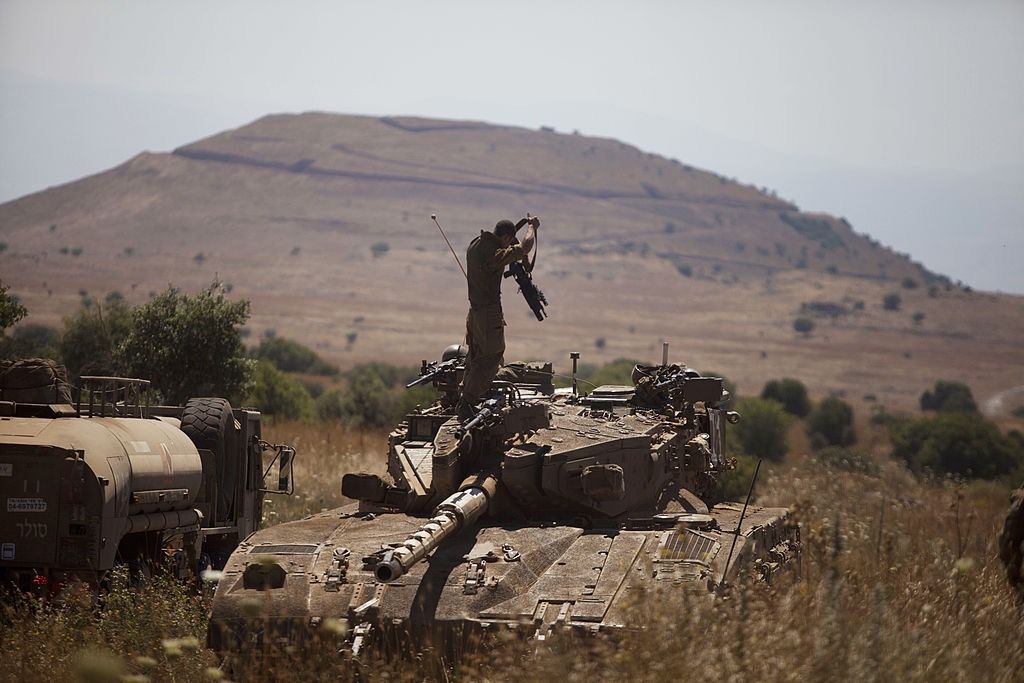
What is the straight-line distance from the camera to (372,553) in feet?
43.8

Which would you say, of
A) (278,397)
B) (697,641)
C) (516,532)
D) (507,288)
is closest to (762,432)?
(278,397)

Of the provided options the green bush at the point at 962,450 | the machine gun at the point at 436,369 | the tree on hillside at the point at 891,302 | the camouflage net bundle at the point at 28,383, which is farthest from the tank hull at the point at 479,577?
the tree on hillside at the point at 891,302

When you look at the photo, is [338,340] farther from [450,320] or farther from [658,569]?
[658,569]

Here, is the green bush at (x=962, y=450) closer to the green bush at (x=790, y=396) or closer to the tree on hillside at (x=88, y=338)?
the green bush at (x=790, y=396)

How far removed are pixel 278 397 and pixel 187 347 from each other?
10.3m

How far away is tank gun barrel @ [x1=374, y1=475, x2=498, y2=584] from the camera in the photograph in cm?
1153

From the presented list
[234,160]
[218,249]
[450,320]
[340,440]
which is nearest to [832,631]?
[340,440]

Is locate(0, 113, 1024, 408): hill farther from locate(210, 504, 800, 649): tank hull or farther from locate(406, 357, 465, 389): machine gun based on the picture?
locate(210, 504, 800, 649): tank hull

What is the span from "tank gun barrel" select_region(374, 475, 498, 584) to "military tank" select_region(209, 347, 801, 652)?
0.02m

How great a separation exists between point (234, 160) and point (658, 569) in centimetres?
18384

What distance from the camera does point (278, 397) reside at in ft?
130

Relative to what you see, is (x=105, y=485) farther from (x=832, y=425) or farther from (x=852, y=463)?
(x=832, y=425)

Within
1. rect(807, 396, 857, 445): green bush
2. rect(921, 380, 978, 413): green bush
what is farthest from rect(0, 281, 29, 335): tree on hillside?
rect(921, 380, 978, 413): green bush

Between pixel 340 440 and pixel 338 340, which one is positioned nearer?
pixel 340 440
